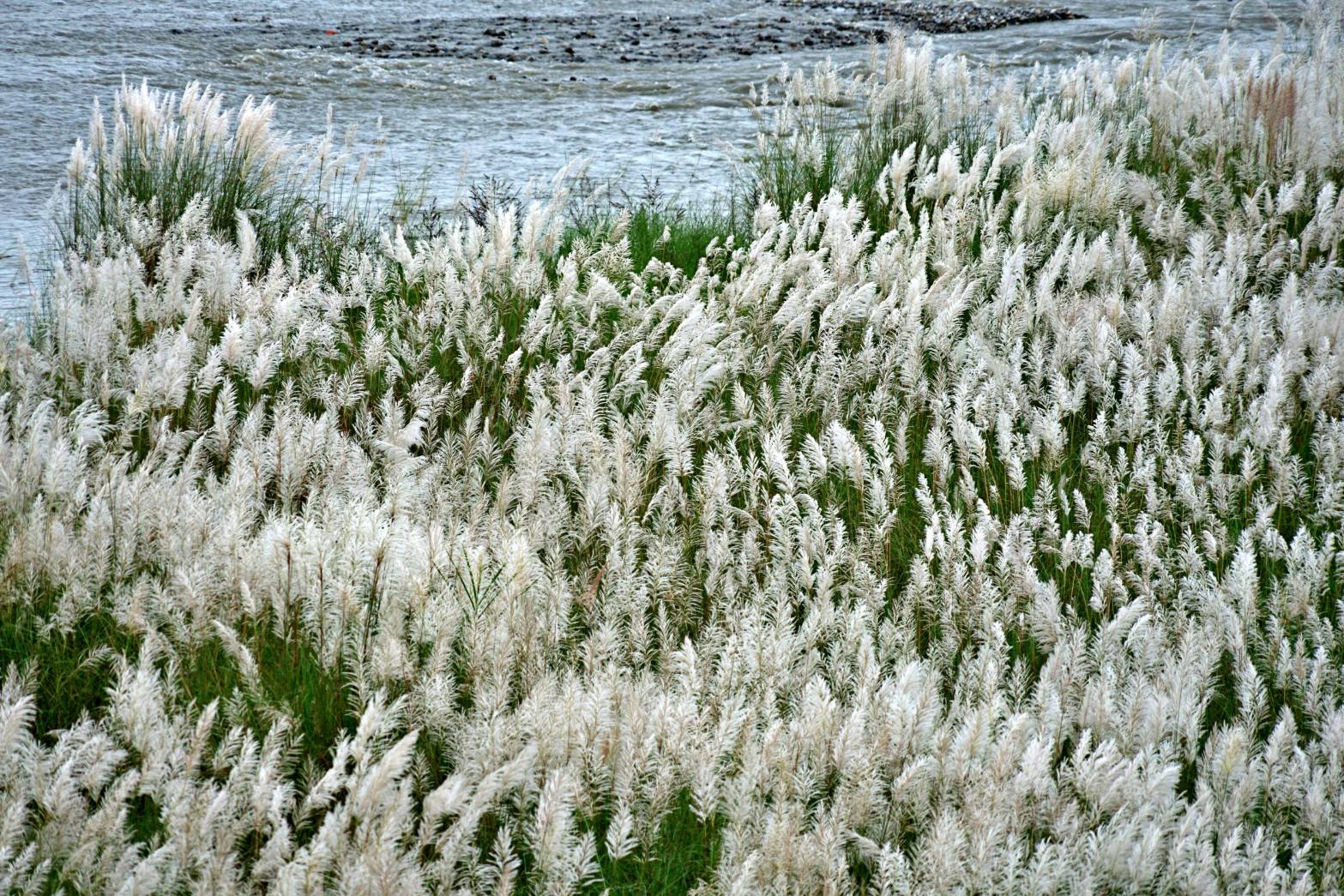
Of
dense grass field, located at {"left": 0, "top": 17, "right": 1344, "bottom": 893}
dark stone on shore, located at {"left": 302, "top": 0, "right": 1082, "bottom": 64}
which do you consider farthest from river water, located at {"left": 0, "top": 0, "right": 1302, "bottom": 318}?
dense grass field, located at {"left": 0, "top": 17, "right": 1344, "bottom": 893}

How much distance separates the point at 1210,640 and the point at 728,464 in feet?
4.63

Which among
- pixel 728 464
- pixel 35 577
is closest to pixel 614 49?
pixel 728 464

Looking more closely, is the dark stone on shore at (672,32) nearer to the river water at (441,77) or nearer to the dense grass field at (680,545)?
the river water at (441,77)

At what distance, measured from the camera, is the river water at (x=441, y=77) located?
7207 millimetres

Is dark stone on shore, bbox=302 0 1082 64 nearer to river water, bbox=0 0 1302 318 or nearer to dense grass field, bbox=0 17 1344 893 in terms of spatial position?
river water, bbox=0 0 1302 318

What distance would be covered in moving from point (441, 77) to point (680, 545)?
→ 774 centimetres

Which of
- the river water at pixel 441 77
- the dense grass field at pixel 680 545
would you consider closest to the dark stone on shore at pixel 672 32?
the river water at pixel 441 77

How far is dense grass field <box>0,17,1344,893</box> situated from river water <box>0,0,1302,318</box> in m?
1.18

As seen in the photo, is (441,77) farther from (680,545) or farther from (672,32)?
(680,545)

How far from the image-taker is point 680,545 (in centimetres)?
326

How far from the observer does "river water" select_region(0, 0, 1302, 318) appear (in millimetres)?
7207

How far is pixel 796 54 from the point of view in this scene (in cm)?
1150

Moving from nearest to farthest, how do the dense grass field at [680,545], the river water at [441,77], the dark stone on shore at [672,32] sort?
→ the dense grass field at [680,545] < the river water at [441,77] < the dark stone on shore at [672,32]

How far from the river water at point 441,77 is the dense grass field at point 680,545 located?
3.89ft
